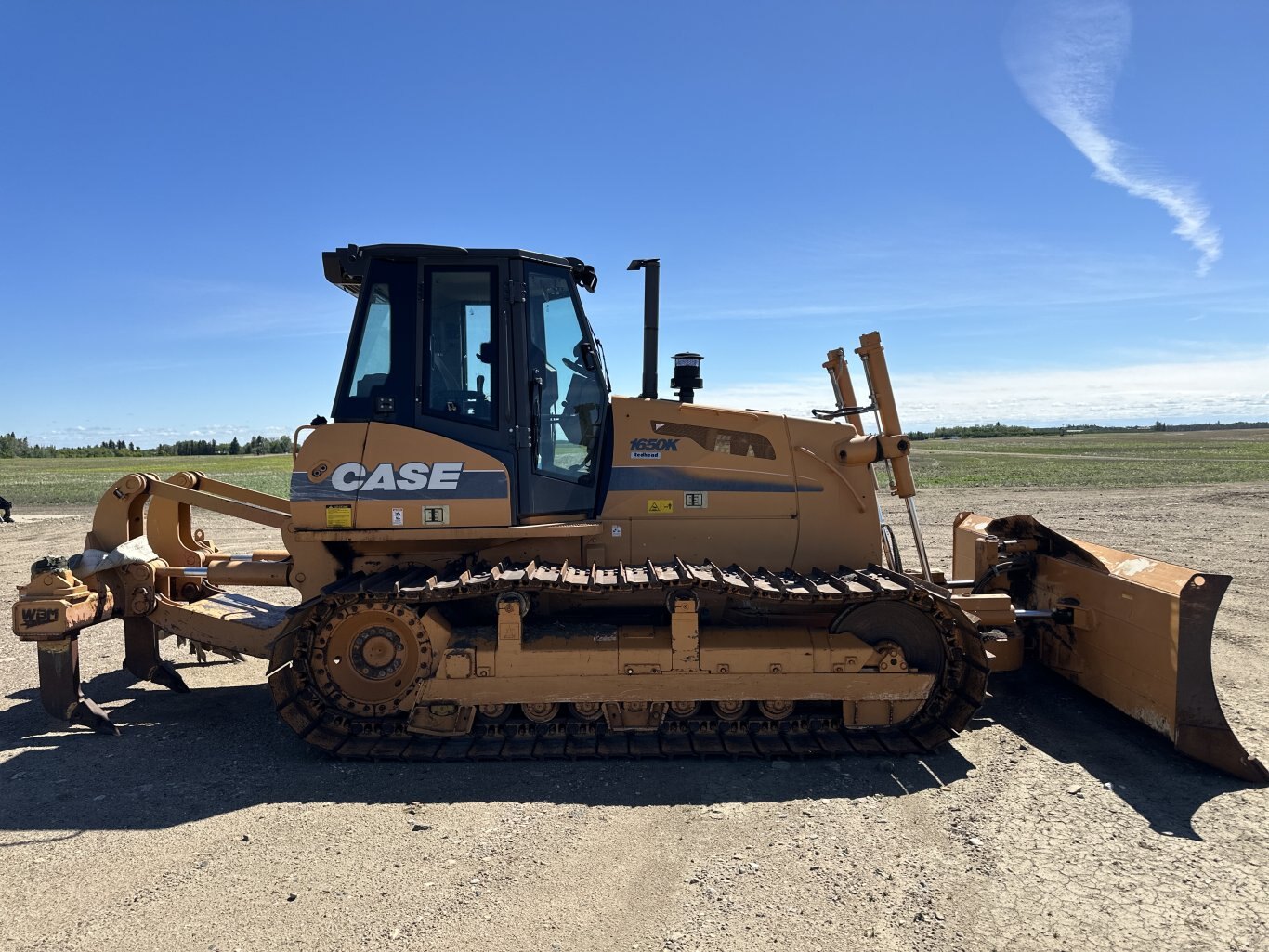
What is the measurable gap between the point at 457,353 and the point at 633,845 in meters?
3.52

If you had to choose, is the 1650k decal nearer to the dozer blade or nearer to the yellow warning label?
the yellow warning label

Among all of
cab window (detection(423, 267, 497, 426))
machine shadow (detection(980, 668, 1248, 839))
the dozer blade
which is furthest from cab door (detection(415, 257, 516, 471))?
the dozer blade

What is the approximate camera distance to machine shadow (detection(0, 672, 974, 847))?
466 centimetres

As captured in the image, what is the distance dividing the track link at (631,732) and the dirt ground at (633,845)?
0.54ft

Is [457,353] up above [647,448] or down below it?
above

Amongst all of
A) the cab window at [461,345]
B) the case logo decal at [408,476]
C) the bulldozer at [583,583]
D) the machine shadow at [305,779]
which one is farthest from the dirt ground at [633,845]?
the cab window at [461,345]

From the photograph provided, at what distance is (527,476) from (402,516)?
939mm

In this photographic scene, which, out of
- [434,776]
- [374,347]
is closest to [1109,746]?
[434,776]

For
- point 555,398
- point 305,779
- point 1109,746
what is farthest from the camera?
point 555,398

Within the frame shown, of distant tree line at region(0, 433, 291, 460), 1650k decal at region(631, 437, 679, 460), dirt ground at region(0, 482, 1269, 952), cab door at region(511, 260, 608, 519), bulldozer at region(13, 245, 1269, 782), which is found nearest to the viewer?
dirt ground at region(0, 482, 1269, 952)

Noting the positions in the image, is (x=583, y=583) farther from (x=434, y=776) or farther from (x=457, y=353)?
(x=457, y=353)

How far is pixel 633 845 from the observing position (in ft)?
13.8

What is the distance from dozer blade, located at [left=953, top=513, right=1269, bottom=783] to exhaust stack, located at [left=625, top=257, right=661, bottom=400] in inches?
136

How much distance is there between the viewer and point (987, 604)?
596 cm
